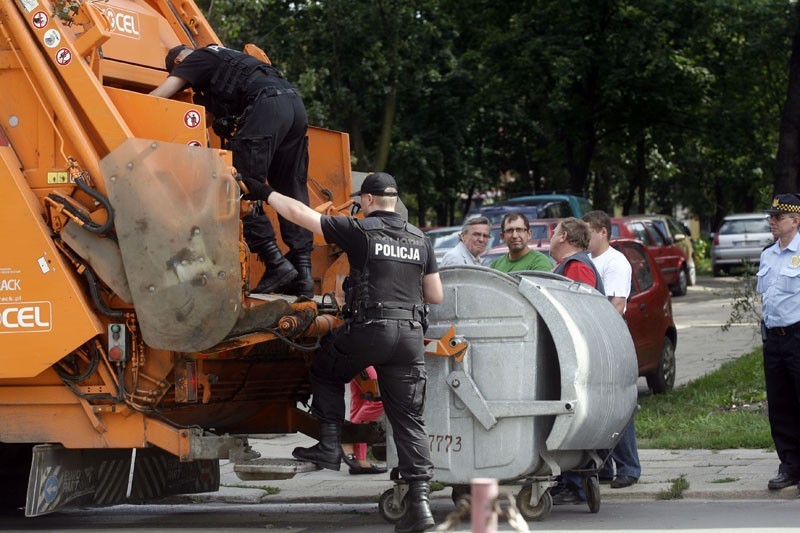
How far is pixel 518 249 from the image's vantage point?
8.64m

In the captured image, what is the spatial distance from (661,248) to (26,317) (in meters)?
19.9

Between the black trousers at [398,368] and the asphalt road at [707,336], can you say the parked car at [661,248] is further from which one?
the black trousers at [398,368]

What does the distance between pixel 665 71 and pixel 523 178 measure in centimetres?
1325

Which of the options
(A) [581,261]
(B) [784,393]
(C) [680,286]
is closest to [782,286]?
(B) [784,393]

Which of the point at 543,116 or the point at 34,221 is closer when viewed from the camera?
the point at 34,221

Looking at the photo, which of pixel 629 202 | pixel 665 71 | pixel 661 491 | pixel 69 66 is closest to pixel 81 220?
pixel 69 66

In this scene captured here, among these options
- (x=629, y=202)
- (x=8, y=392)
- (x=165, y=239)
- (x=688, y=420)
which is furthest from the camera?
(x=629, y=202)

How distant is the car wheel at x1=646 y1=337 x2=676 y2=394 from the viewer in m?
12.4

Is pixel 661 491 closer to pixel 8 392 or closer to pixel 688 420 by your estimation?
pixel 688 420

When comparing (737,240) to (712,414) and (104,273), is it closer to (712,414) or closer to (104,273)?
(712,414)

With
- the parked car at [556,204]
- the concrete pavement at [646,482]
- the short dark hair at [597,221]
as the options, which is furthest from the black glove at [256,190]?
the parked car at [556,204]

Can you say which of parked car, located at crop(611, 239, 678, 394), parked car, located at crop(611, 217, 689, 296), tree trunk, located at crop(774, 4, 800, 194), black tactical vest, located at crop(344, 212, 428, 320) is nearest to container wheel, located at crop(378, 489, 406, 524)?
black tactical vest, located at crop(344, 212, 428, 320)

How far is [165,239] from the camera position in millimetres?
6465

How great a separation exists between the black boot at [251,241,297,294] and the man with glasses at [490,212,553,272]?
1784mm
